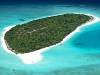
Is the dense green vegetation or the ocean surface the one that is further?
the dense green vegetation

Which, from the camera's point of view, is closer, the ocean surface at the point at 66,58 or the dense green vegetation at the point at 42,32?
the ocean surface at the point at 66,58

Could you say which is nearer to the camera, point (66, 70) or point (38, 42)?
point (66, 70)

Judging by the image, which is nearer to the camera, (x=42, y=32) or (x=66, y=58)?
(x=66, y=58)

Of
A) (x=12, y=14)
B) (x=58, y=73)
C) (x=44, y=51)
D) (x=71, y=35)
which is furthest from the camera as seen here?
(x=12, y=14)

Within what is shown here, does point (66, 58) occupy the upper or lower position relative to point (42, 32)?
lower

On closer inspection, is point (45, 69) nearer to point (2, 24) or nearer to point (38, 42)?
point (38, 42)

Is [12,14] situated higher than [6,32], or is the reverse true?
[12,14]

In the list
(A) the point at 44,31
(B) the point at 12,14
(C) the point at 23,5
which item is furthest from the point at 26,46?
(C) the point at 23,5

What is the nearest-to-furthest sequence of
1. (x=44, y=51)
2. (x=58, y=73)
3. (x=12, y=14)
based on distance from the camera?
(x=58, y=73) < (x=44, y=51) < (x=12, y=14)
